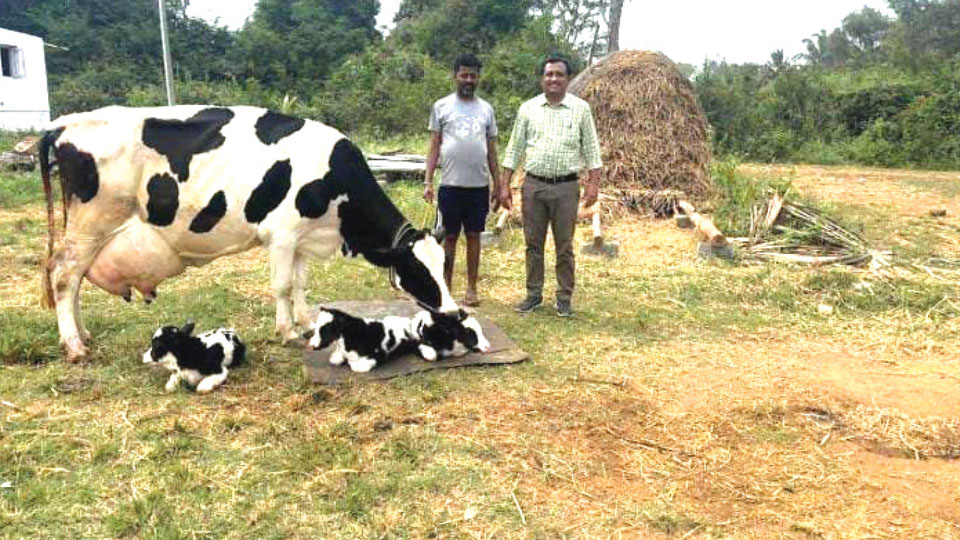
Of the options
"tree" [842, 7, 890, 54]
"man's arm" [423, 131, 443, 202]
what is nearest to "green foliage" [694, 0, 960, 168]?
"man's arm" [423, 131, 443, 202]

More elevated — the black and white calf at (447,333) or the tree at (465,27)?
the tree at (465,27)

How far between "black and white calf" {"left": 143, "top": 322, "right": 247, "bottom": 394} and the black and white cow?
742 millimetres

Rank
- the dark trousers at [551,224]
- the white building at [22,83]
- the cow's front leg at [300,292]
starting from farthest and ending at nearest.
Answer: the white building at [22,83] → the dark trousers at [551,224] → the cow's front leg at [300,292]

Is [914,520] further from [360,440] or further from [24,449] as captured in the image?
[24,449]

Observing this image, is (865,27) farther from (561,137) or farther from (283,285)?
(283,285)

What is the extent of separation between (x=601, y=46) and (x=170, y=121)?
3118 centimetres

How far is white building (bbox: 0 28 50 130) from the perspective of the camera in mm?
26141

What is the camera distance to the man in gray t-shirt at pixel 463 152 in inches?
239

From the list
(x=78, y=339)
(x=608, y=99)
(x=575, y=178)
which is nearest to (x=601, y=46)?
(x=608, y=99)

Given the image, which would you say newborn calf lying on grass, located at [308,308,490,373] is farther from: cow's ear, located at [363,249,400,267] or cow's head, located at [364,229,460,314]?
cow's ear, located at [363,249,400,267]

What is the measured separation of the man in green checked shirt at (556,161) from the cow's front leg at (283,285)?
2.08 meters

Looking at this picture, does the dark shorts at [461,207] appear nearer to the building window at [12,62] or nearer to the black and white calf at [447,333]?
the black and white calf at [447,333]

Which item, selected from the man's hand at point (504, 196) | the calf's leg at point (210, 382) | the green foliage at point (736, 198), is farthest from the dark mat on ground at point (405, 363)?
the green foliage at point (736, 198)

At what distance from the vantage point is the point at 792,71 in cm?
2362
